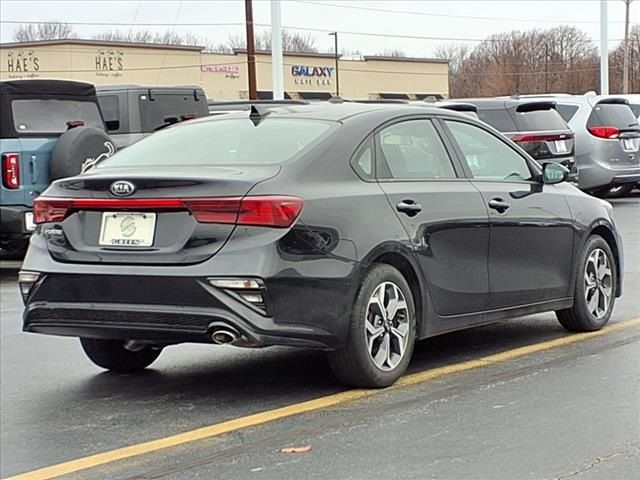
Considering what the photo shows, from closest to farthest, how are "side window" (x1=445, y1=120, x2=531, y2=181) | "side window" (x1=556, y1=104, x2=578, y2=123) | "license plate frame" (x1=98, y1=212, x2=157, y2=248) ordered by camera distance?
"license plate frame" (x1=98, y1=212, x2=157, y2=248) → "side window" (x1=445, y1=120, x2=531, y2=181) → "side window" (x1=556, y1=104, x2=578, y2=123)

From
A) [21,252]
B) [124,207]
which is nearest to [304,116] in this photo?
[124,207]

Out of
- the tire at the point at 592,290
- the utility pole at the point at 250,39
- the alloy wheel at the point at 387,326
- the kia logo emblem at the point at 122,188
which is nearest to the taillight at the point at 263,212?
the kia logo emblem at the point at 122,188

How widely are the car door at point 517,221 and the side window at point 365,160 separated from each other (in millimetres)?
814

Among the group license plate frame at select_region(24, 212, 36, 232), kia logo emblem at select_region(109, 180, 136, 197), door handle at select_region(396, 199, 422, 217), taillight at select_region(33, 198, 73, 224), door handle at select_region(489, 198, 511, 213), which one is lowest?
license plate frame at select_region(24, 212, 36, 232)

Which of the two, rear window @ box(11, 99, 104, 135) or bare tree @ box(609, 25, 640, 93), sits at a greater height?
bare tree @ box(609, 25, 640, 93)

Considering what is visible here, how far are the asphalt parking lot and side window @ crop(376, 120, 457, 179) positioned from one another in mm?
1118

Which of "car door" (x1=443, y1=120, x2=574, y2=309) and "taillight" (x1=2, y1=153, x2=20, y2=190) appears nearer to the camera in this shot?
"car door" (x1=443, y1=120, x2=574, y2=309)

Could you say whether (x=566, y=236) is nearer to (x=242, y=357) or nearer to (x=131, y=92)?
(x=242, y=357)

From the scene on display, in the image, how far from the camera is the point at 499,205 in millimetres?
6527

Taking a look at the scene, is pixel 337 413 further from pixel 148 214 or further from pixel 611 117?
pixel 611 117

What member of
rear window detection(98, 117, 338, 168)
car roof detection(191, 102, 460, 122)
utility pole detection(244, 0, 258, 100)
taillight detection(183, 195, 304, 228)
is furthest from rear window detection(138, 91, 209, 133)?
utility pole detection(244, 0, 258, 100)

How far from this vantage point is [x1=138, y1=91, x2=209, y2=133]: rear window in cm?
1530

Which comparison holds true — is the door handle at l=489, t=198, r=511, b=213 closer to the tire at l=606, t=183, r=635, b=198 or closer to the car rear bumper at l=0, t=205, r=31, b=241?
the car rear bumper at l=0, t=205, r=31, b=241

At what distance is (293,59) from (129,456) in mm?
65159
